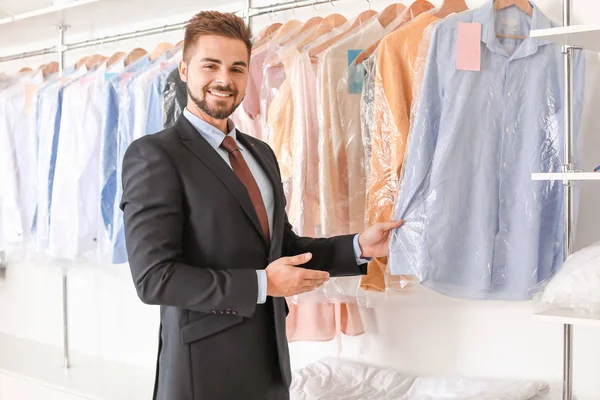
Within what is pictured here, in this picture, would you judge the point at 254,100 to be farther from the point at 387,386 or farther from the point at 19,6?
the point at 19,6

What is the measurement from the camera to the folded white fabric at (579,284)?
179cm

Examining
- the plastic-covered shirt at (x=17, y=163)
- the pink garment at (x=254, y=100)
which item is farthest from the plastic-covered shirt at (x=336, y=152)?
the plastic-covered shirt at (x=17, y=163)

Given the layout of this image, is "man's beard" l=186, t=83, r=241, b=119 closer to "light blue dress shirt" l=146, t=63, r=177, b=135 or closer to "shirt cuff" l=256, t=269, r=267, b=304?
"shirt cuff" l=256, t=269, r=267, b=304

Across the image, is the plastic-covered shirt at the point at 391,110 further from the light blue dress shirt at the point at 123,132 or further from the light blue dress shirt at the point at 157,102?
the light blue dress shirt at the point at 123,132

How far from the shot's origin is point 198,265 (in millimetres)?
1747

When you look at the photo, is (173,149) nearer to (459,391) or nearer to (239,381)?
(239,381)

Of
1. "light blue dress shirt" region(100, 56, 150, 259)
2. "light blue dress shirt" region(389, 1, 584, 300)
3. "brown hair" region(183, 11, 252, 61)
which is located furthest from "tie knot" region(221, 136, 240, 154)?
"light blue dress shirt" region(100, 56, 150, 259)

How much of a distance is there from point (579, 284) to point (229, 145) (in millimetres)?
910

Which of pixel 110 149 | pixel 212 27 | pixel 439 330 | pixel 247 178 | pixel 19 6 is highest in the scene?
pixel 19 6

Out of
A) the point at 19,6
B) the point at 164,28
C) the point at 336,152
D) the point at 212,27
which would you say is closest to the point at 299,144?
the point at 336,152

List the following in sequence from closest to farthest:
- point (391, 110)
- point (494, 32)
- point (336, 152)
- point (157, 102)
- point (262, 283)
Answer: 1. point (262, 283)
2. point (494, 32)
3. point (391, 110)
4. point (336, 152)
5. point (157, 102)

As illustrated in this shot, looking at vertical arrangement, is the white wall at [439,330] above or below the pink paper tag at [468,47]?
below

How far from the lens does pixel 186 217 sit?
5.69 feet

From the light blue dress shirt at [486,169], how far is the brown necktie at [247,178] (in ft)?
1.64
